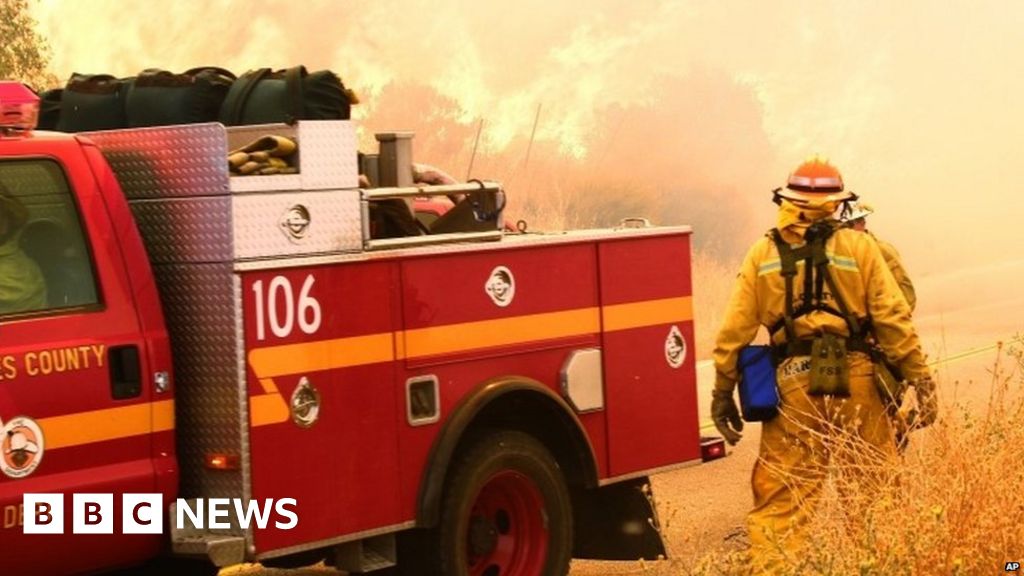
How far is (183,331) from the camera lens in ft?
21.2

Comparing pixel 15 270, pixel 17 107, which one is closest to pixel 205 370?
pixel 15 270

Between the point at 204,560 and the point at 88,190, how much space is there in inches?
48.2

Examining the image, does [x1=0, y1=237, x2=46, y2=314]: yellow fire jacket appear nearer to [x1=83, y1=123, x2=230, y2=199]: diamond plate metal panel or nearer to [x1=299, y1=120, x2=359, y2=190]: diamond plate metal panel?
[x1=83, y1=123, x2=230, y2=199]: diamond plate metal panel

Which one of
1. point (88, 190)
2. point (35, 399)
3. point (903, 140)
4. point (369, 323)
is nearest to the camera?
point (35, 399)

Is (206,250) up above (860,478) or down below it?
above

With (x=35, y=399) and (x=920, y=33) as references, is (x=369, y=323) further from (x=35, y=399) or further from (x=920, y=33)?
(x=920, y=33)

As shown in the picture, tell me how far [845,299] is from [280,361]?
239 cm

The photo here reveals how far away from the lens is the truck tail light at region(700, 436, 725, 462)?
8352 mm

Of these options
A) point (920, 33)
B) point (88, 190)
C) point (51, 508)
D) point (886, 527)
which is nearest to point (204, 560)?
point (51, 508)

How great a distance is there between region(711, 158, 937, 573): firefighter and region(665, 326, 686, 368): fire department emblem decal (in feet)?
1.04

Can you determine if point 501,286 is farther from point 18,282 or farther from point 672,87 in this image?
point 672,87

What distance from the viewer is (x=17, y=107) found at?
6281 mm

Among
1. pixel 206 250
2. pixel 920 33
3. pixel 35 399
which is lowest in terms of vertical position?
pixel 35 399

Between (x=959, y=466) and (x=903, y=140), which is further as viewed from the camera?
(x=903, y=140)
